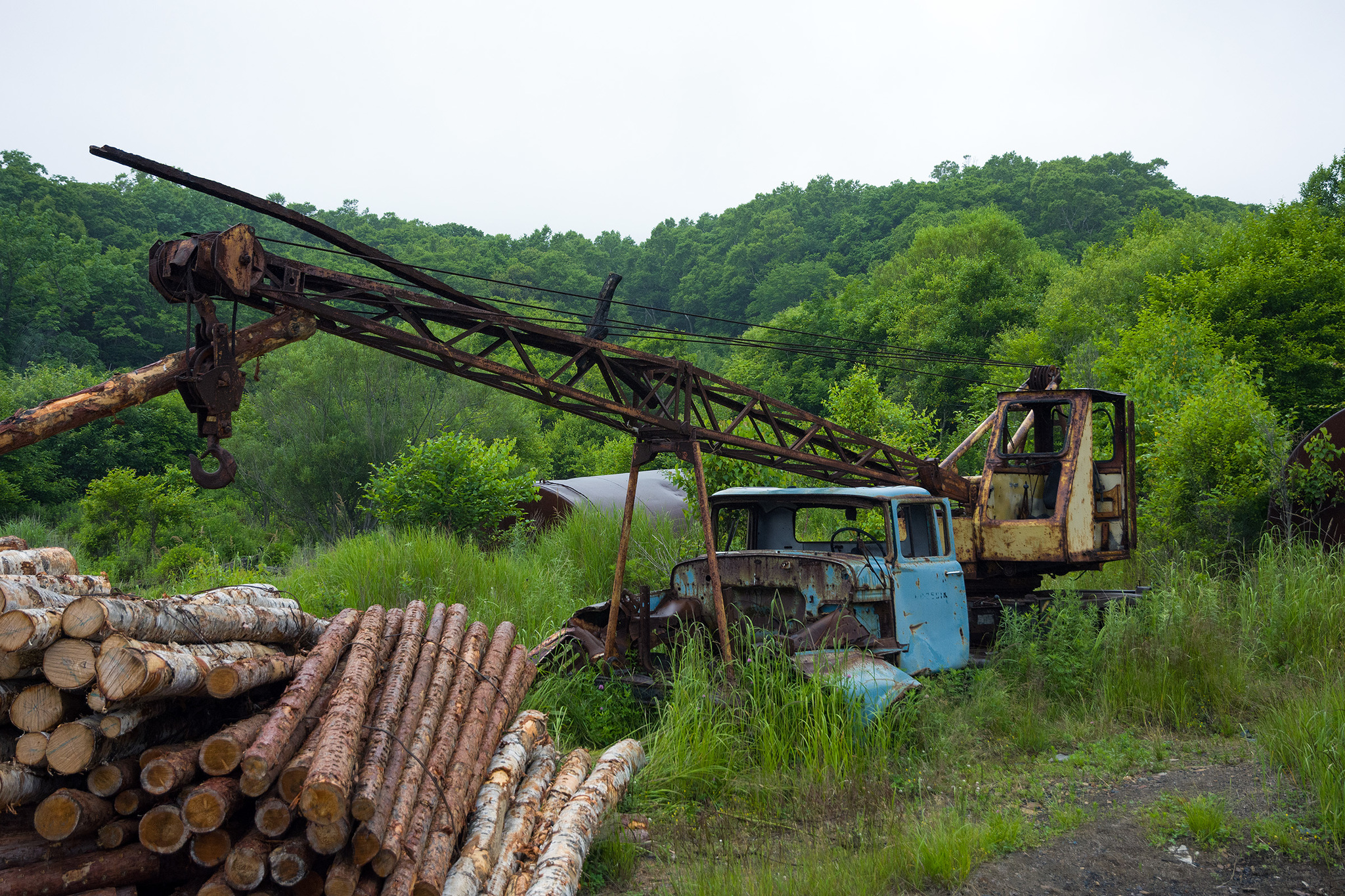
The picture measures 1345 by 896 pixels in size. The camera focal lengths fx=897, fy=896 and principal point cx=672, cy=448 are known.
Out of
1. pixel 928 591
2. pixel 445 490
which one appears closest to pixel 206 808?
pixel 928 591

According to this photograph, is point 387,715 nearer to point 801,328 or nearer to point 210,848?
point 210,848

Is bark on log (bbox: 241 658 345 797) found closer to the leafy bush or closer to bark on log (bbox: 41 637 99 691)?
bark on log (bbox: 41 637 99 691)

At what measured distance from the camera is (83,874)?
3.90 metres

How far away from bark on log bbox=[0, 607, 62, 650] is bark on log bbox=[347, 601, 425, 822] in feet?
0.14

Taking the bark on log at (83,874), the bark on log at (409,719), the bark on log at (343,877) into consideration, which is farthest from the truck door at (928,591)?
the bark on log at (83,874)

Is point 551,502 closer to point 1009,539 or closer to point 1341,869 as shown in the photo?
point 1009,539

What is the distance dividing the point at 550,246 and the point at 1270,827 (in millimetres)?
64832

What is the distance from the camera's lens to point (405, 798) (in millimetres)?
4398

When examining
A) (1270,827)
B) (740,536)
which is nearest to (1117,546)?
(740,536)

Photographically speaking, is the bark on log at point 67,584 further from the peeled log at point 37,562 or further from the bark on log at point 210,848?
the bark on log at point 210,848

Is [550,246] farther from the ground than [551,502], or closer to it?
farther from the ground

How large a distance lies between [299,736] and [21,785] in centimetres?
114

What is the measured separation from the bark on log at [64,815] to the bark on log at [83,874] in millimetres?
136

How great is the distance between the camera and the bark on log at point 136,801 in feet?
13.2
